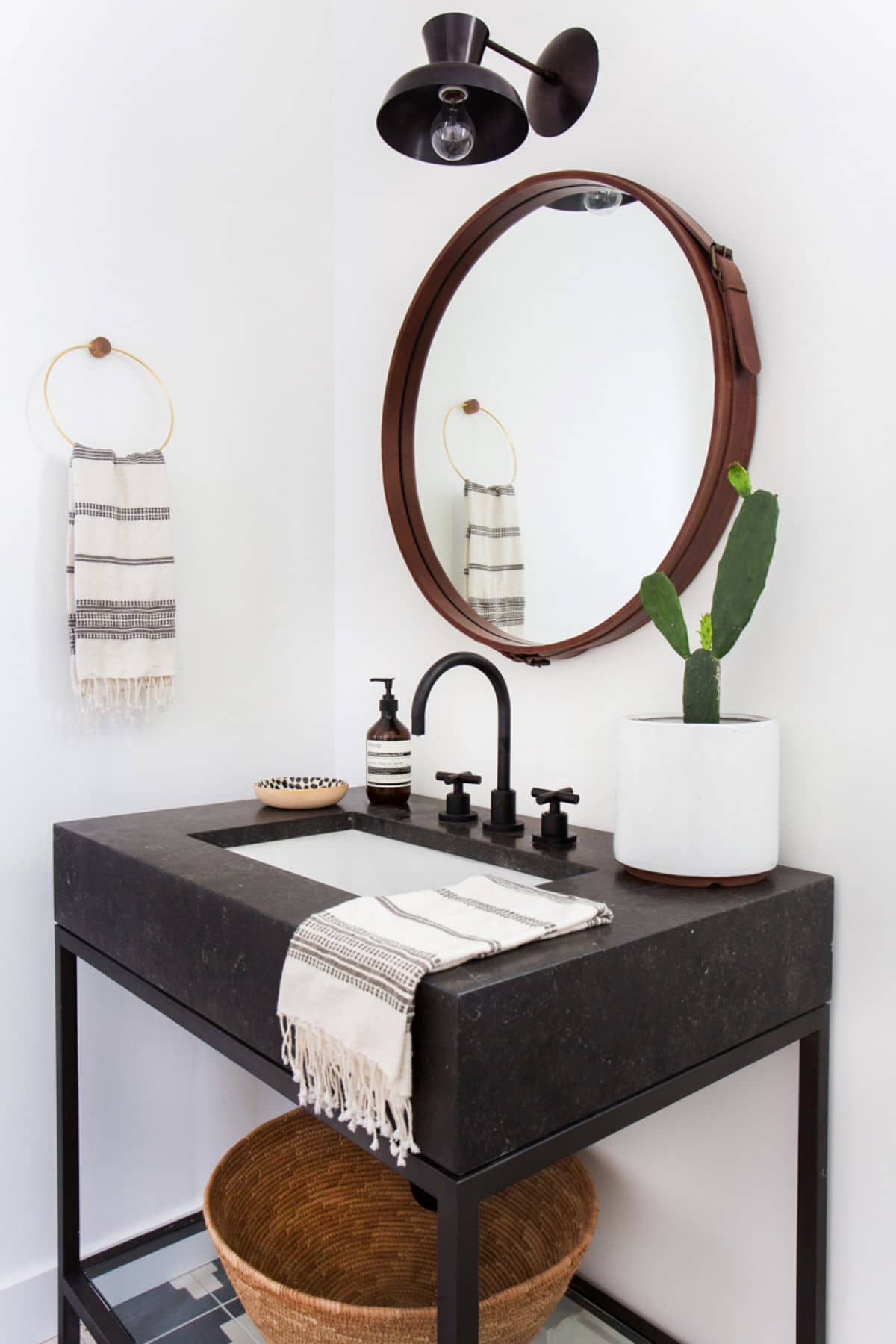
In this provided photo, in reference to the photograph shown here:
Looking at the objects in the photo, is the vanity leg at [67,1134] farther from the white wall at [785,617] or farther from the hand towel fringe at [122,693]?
the white wall at [785,617]

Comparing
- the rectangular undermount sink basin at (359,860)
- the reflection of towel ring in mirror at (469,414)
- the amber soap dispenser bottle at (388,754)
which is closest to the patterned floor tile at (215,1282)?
the rectangular undermount sink basin at (359,860)

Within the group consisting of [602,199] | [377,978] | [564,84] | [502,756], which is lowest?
[377,978]

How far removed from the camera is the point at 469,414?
5.39 feet

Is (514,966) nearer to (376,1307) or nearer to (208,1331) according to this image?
Result: (376,1307)

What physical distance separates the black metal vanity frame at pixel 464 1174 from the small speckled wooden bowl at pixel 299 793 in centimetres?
36

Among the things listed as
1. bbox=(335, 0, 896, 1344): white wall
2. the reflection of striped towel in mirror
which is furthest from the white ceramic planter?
the reflection of striped towel in mirror

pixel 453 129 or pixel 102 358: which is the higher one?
pixel 453 129

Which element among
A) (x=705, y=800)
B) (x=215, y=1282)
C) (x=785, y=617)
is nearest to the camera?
(x=705, y=800)

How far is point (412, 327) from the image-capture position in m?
1.72

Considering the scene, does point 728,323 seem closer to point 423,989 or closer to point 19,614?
point 423,989

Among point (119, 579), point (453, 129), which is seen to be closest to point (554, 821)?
point (119, 579)

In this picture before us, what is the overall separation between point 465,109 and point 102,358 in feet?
2.44

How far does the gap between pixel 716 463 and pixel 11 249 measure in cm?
115

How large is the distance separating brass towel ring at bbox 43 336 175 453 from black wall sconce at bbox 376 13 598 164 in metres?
0.60
